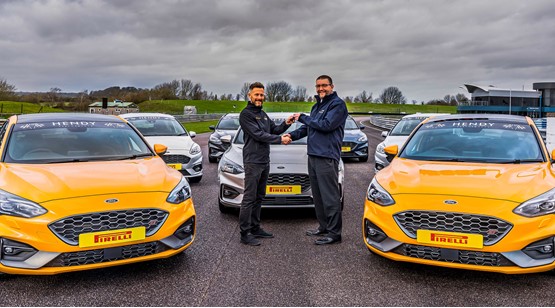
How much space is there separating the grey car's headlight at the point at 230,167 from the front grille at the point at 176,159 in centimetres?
313

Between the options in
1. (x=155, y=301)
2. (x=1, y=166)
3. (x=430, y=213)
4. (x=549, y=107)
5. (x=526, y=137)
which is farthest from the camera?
(x=549, y=107)

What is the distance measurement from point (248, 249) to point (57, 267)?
2055 mm

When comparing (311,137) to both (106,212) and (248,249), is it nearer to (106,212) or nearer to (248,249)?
(248,249)

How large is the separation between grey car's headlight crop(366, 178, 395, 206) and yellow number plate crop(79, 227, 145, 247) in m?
2.19

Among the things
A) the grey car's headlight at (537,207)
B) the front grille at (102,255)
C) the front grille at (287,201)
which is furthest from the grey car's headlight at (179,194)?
the grey car's headlight at (537,207)

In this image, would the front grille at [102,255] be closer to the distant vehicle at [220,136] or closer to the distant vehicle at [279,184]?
the distant vehicle at [279,184]

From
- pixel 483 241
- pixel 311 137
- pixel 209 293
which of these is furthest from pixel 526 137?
pixel 209 293

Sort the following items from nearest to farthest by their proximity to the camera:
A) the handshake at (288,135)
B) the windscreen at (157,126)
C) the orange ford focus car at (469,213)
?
the orange ford focus car at (469,213)
the handshake at (288,135)
the windscreen at (157,126)

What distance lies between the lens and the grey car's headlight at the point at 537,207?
3809 millimetres

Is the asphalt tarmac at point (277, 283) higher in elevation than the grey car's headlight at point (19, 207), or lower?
lower

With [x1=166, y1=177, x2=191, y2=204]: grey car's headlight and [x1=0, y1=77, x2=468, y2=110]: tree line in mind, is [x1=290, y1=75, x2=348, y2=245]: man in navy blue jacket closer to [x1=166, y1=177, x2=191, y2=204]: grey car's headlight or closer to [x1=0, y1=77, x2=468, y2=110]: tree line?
[x1=166, y1=177, x2=191, y2=204]: grey car's headlight

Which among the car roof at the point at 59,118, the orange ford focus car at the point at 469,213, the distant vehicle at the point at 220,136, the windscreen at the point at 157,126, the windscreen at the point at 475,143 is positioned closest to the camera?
the orange ford focus car at the point at 469,213

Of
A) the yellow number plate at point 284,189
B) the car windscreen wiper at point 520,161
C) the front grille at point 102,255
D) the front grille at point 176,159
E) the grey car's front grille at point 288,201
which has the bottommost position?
the front grille at point 102,255

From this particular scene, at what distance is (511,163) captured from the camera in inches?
193
